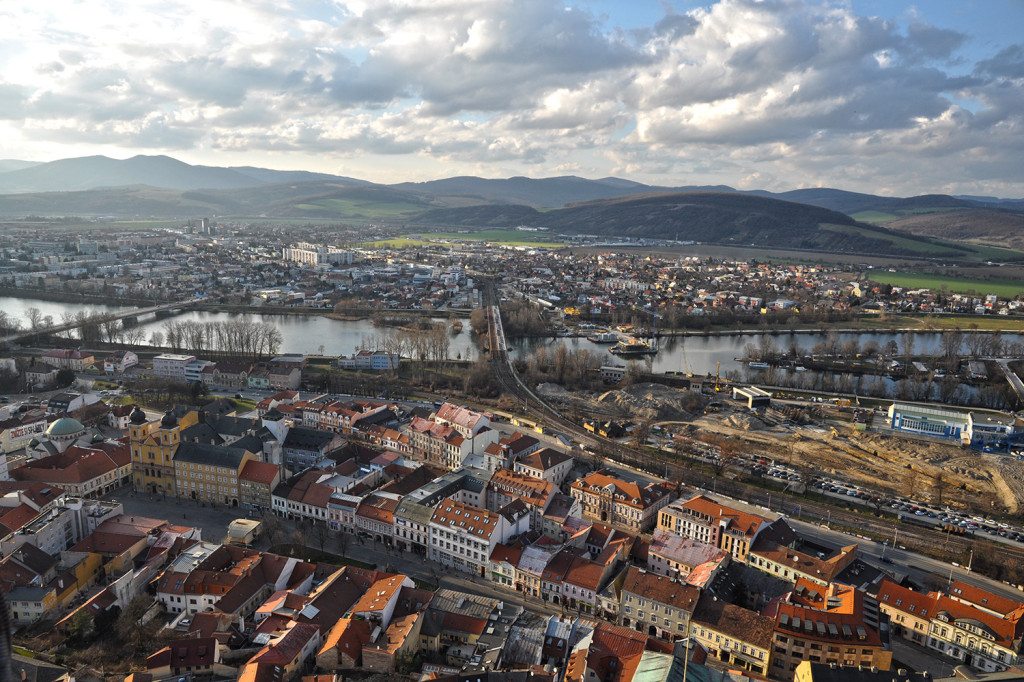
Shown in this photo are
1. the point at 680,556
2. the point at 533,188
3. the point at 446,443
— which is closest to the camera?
the point at 680,556

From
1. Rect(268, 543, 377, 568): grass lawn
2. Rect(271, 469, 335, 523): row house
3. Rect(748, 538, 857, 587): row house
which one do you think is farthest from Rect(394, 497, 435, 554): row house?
Rect(748, 538, 857, 587): row house

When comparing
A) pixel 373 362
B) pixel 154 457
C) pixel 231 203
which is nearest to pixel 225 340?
pixel 373 362

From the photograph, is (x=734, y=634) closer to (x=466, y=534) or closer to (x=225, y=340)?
(x=466, y=534)

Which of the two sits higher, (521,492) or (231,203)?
(231,203)

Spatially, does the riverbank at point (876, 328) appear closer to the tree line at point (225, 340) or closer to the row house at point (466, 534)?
the tree line at point (225, 340)

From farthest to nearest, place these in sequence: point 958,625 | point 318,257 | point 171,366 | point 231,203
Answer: point 231,203, point 318,257, point 171,366, point 958,625

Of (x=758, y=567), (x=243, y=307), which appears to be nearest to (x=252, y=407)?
(x=758, y=567)

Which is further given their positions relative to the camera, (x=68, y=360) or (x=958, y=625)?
(x=68, y=360)

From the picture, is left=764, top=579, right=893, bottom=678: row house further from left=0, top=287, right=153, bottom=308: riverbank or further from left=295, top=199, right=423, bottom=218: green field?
left=295, top=199, right=423, bottom=218: green field
